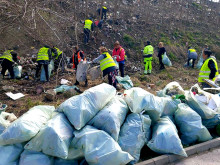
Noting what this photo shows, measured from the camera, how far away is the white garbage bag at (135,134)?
11.2 ft

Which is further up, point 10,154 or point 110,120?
point 110,120

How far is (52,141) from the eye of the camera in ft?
9.50

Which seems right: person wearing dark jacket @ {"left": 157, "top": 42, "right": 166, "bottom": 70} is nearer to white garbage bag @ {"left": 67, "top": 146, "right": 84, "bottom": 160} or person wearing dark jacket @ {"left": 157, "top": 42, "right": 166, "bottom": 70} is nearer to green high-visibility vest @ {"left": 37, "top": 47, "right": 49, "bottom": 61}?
green high-visibility vest @ {"left": 37, "top": 47, "right": 49, "bottom": 61}

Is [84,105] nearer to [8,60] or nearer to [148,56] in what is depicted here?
[8,60]

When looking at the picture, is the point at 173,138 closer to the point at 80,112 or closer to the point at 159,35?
the point at 80,112

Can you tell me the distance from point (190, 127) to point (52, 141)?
2.46 meters

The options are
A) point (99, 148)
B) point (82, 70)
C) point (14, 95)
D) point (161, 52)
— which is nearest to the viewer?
point (99, 148)

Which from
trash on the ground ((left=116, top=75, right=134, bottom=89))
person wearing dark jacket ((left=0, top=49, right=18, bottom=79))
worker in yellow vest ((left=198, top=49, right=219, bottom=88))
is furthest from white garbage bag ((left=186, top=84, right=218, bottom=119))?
person wearing dark jacket ((left=0, top=49, right=18, bottom=79))

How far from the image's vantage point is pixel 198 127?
3967 millimetres

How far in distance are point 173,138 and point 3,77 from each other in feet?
19.9

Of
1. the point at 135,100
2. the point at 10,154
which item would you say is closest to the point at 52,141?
the point at 10,154

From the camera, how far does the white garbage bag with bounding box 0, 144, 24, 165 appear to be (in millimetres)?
2905

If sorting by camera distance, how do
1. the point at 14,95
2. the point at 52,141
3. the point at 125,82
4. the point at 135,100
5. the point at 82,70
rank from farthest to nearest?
the point at 125,82, the point at 82,70, the point at 14,95, the point at 135,100, the point at 52,141

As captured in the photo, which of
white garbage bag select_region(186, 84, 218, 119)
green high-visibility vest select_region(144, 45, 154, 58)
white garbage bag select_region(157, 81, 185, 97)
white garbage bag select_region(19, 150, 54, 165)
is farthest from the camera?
green high-visibility vest select_region(144, 45, 154, 58)
